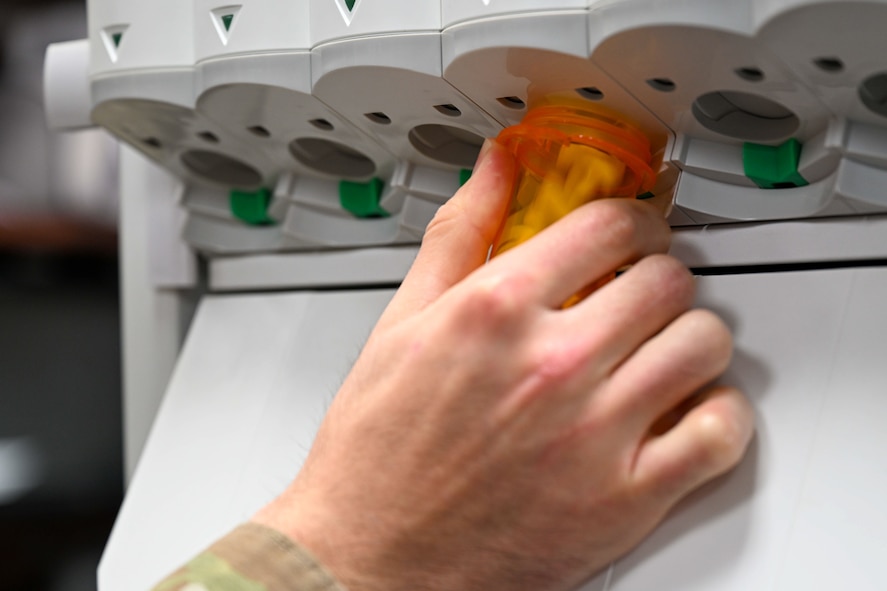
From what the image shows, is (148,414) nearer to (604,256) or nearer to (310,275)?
(310,275)

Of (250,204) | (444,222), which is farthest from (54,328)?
(444,222)

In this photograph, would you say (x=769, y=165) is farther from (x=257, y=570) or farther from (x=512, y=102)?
(x=257, y=570)

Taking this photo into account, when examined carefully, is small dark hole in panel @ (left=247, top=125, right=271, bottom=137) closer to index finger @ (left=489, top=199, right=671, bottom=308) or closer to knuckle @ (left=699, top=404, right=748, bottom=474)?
index finger @ (left=489, top=199, right=671, bottom=308)

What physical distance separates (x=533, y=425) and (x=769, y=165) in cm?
17

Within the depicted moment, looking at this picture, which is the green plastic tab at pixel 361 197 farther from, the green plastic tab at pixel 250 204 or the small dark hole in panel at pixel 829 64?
the small dark hole in panel at pixel 829 64

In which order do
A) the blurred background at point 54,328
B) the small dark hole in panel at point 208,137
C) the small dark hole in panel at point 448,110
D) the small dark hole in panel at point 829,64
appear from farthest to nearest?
the blurred background at point 54,328
the small dark hole in panel at point 208,137
the small dark hole in panel at point 448,110
the small dark hole in panel at point 829,64

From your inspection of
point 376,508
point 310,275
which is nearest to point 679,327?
point 376,508

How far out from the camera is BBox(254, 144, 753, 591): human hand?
1.10 feet

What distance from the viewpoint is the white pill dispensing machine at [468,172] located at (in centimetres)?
33

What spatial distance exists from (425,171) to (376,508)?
0.71ft

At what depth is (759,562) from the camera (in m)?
0.34

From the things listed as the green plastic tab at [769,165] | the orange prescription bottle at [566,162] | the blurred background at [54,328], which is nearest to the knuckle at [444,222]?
the orange prescription bottle at [566,162]

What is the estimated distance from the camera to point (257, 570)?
369mm

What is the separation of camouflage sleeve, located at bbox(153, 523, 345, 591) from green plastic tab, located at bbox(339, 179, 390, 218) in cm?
24
